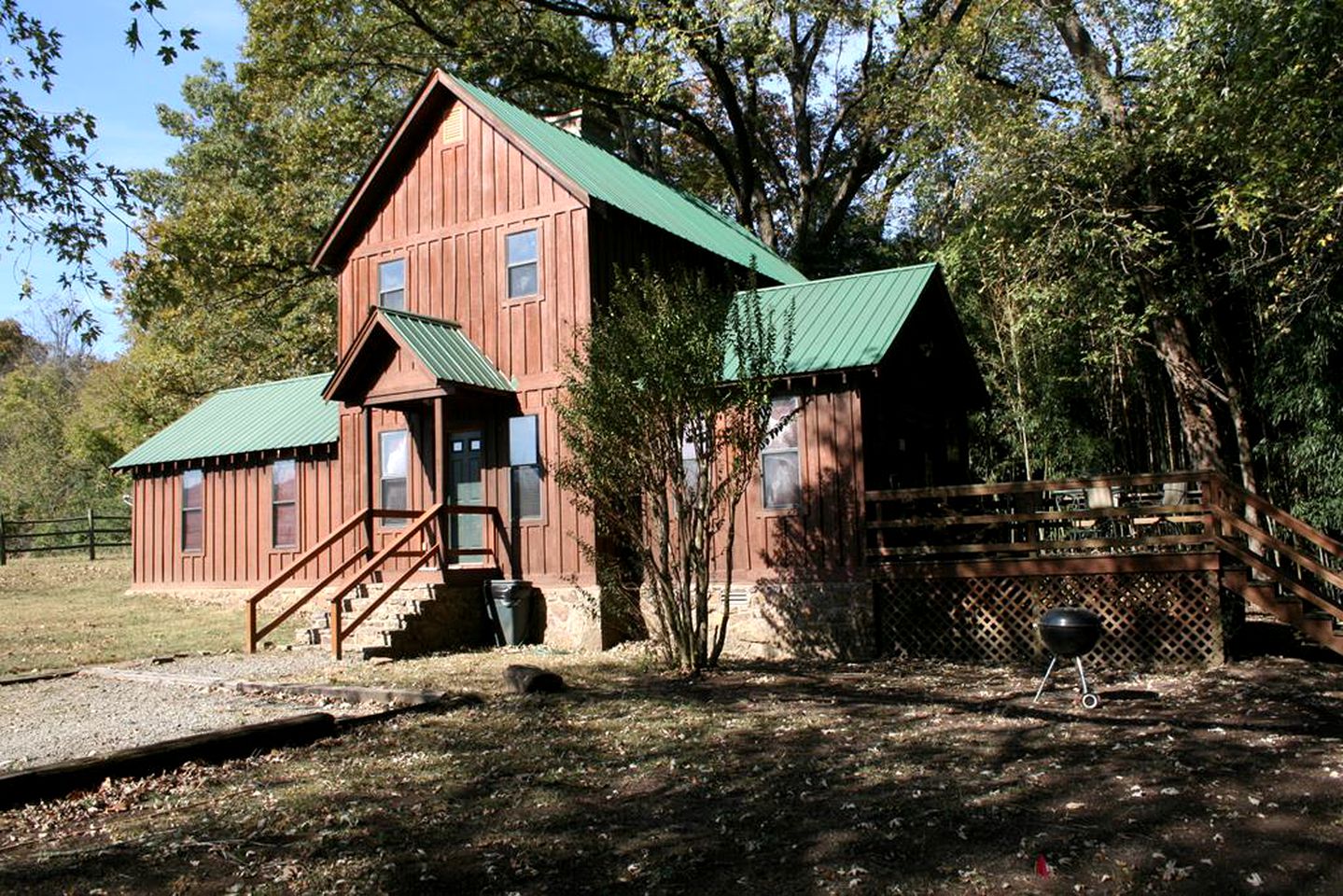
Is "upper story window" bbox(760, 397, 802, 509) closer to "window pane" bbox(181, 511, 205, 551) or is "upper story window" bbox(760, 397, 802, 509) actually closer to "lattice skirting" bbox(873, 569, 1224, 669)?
"lattice skirting" bbox(873, 569, 1224, 669)

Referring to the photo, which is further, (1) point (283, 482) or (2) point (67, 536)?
(2) point (67, 536)

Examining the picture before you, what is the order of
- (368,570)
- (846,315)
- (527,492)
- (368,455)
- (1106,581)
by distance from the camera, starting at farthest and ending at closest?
(368,455) → (527,492) → (846,315) → (368,570) → (1106,581)

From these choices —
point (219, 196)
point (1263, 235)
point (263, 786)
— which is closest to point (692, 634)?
point (263, 786)

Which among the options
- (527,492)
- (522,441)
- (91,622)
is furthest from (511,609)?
(91,622)

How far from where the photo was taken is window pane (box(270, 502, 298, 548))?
18.6 meters

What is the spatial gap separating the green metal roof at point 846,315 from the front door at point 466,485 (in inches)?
159

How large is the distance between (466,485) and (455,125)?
5.40 metres

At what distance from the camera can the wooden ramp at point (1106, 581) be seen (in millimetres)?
10148

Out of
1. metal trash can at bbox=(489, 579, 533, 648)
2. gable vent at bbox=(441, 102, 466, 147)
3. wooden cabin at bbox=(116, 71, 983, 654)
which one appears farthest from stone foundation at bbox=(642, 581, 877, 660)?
gable vent at bbox=(441, 102, 466, 147)

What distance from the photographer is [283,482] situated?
61.6ft

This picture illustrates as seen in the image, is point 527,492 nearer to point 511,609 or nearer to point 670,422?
point 511,609

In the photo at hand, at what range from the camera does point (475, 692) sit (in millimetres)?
9727

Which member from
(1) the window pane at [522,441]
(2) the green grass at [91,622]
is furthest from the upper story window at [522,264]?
(2) the green grass at [91,622]

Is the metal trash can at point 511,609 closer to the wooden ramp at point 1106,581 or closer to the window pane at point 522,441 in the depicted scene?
the window pane at point 522,441
